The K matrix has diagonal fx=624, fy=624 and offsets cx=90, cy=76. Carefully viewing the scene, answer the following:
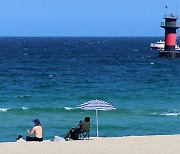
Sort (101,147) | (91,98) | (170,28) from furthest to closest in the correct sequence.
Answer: (170,28)
(91,98)
(101,147)

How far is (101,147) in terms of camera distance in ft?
67.1

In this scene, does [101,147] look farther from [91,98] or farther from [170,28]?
[170,28]

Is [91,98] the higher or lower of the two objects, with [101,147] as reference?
lower

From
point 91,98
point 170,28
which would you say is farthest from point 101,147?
point 170,28

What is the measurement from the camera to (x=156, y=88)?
186ft

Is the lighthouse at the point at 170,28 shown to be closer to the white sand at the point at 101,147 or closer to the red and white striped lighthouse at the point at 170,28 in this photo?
the red and white striped lighthouse at the point at 170,28

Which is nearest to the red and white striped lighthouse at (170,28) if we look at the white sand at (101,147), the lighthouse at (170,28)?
the lighthouse at (170,28)

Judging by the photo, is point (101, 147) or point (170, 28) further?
point (170, 28)

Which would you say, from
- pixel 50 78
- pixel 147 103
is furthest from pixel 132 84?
pixel 147 103

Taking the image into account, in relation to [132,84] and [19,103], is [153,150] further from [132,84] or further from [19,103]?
[132,84]

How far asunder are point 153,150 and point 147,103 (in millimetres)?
24278

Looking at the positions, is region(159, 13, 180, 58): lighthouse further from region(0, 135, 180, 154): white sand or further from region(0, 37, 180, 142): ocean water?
region(0, 135, 180, 154): white sand

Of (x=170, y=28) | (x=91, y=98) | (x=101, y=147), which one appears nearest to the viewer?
(x=101, y=147)

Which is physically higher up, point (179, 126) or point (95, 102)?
point (95, 102)
